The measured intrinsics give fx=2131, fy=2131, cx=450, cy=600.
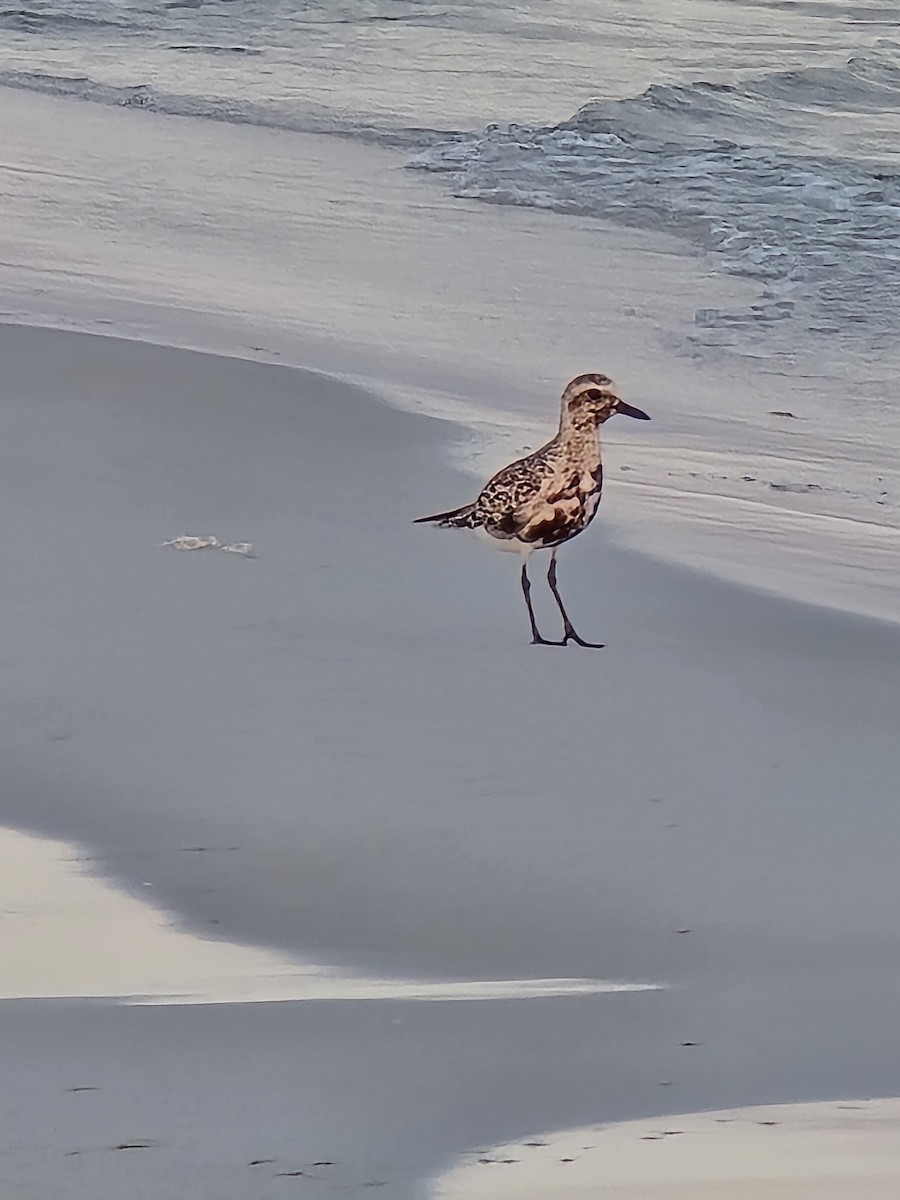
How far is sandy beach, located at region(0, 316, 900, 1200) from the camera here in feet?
10.7

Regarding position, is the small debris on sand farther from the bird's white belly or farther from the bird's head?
the bird's head

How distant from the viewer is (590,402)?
5.96 meters

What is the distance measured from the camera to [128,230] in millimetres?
11539

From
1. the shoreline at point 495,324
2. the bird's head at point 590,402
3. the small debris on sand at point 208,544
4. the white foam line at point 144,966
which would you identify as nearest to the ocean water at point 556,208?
the shoreline at point 495,324

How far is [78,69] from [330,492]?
1142 cm

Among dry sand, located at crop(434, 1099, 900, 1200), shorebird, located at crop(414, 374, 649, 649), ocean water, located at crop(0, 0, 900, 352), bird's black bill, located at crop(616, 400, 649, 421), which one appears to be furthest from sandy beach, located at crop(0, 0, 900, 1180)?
bird's black bill, located at crop(616, 400, 649, 421)

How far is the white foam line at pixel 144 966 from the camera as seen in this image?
3641 millimetres

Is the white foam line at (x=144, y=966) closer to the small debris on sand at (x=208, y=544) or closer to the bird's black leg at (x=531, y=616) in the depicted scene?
the bird's black leg at (x=531, y=616)

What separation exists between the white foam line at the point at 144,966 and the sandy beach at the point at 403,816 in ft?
0.18

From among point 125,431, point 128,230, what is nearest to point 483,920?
point 125,431

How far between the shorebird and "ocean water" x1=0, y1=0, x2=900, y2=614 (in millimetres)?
884

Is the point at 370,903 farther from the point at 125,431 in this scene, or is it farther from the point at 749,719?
the point at 125,431

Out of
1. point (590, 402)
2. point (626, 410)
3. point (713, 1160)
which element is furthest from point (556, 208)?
point (713, 1160)

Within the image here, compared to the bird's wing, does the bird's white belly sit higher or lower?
lower
